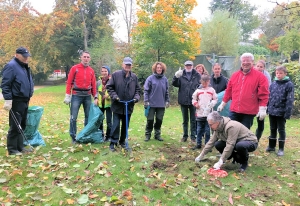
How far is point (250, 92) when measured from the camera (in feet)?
14.6

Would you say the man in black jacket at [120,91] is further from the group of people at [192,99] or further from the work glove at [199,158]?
the work glove at [199,158]

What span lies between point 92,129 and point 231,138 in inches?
112

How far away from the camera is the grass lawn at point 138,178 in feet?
11.1

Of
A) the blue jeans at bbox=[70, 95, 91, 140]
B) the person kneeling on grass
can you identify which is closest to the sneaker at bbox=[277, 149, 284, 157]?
the person kneeling on grass

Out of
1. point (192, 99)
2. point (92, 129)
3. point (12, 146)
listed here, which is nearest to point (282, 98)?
point (192, 99)

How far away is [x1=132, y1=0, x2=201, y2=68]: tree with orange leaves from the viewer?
12031 millimetres

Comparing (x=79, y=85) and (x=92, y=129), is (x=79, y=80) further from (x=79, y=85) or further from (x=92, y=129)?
(x=92, y=129)

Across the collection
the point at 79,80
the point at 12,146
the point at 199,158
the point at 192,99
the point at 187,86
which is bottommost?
the point at 199,158

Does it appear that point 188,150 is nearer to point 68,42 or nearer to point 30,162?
point 30,162

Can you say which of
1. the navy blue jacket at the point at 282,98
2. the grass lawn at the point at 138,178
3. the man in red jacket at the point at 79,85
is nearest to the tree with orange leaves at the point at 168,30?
the man in red jacket at the point at 79,85

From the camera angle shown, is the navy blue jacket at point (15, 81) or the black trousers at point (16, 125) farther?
the black trousers at point (16, 125)

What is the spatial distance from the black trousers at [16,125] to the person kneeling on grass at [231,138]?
3295mm

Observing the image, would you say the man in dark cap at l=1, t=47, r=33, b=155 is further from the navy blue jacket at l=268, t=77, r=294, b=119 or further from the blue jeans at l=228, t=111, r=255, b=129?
the navy blue jacket at l=268, t=77, r=294, b=119

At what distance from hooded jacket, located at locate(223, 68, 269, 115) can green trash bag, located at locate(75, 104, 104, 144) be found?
8.82 ft
